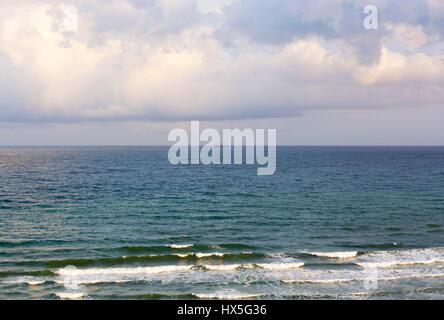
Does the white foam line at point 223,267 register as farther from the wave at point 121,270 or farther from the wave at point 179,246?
the wave at point 179,246

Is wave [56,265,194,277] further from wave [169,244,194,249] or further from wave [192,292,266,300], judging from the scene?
wave [192,292,266,300]

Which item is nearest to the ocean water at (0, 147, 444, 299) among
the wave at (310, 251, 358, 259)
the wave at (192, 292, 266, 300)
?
the wave at (192, 292, 266, 300)

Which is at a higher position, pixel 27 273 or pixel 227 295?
pixel 27 273

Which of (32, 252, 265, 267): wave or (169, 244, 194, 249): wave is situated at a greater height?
(169, 244, 194, 249): wave

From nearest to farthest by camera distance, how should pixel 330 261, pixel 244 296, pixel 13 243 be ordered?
pixel 244 296 → pixel 330 261 → pixel 13 243

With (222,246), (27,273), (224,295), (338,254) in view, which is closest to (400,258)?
(338,254)

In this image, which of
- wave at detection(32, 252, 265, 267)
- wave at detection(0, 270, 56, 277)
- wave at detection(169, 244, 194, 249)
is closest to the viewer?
wave at detection(0, 270, 56, 277)

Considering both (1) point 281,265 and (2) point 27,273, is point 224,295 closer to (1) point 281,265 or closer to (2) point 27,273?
(1) point 281,265

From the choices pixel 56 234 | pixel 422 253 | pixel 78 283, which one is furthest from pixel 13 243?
pixel 422 253

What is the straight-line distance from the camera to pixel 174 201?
5138cm

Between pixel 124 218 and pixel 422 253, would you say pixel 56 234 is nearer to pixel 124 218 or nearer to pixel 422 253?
pixel 124 218

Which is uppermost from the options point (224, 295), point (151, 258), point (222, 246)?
point (222, 246)
